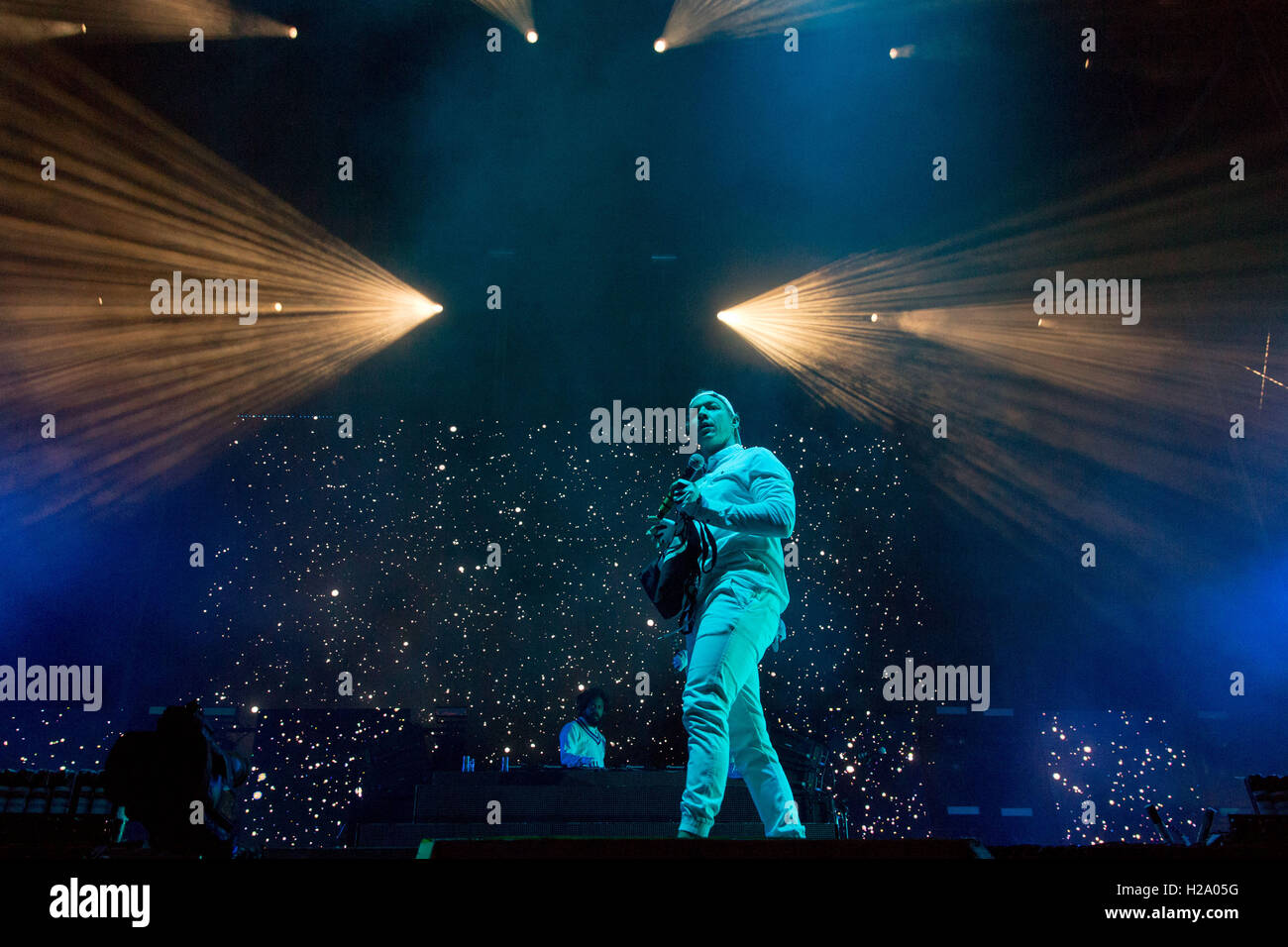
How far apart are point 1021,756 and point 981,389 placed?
393 cm

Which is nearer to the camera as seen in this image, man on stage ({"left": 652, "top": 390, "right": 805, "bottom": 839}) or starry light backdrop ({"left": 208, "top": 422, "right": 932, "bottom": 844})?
man on stage ({"left": 652, "top": 390, "right": 805, "bottom": 839})

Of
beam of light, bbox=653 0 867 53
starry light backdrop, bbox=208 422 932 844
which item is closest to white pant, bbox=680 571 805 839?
starry light backdrop, bbox=208 422 932 844

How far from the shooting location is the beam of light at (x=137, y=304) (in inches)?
340

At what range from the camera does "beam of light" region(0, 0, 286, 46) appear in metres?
7.90

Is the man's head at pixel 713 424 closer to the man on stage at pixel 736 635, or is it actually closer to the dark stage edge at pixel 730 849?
the man on stage at pixel 736 635

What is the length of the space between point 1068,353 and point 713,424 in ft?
21.6

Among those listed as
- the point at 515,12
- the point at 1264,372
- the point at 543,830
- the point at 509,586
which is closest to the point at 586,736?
the point at 509,586

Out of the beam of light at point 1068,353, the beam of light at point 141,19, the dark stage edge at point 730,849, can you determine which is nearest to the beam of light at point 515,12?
the beam of light at point 141,19

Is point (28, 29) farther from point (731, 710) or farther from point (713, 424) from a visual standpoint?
point (731, 710)

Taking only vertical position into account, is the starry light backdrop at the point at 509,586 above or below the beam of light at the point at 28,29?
below

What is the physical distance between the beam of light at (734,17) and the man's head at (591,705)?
598cm

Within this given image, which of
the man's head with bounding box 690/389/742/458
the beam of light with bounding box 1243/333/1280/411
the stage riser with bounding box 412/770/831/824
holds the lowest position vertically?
the stage riser with bounding box 412/770/831/824

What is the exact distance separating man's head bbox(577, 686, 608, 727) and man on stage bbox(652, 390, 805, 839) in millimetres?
3242

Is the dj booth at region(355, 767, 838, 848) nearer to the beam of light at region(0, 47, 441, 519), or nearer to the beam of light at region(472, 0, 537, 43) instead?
the beam of light at region(0, 47, 441, 519)
